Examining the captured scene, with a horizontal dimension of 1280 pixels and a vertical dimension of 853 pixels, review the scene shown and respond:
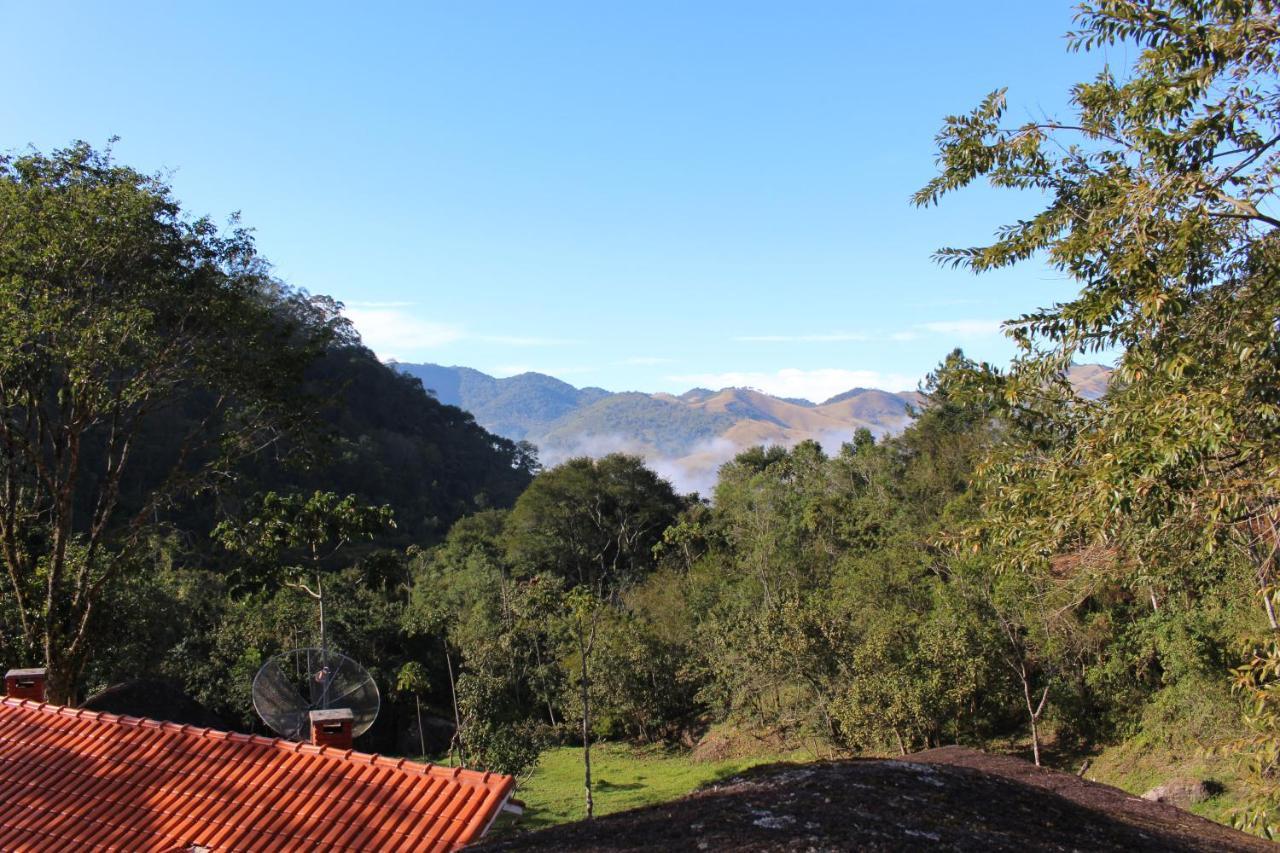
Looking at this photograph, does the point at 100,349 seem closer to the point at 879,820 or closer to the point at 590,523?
the point at 879,820

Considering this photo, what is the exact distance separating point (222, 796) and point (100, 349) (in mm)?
6075

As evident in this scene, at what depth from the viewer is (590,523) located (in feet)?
120

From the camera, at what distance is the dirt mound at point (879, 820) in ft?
11.5

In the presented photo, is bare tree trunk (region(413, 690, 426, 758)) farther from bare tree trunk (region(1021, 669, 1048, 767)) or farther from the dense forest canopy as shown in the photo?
bare tree trunk (region(1021, 669, 1048, 767))

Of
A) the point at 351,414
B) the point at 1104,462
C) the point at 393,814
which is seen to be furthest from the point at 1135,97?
the point at 351,414

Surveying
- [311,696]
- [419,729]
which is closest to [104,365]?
[311,696]

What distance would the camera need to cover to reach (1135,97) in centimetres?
493

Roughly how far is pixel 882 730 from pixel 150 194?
13.8 meters

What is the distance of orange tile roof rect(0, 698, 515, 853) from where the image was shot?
511cm

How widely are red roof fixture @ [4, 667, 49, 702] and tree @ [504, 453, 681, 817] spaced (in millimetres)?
26056

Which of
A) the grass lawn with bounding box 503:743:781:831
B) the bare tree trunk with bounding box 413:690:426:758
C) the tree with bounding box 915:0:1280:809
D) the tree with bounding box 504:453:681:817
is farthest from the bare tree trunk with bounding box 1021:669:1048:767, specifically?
the tree with bounding box 504:453:681:817

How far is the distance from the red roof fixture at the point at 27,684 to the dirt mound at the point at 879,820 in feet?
20.5

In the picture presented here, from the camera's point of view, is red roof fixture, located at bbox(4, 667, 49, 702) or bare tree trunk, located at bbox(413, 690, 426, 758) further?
bare tree trunk, located at bbox(413, 690, 426, 758)

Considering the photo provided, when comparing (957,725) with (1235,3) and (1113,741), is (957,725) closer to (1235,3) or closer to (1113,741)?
(1113,741)
